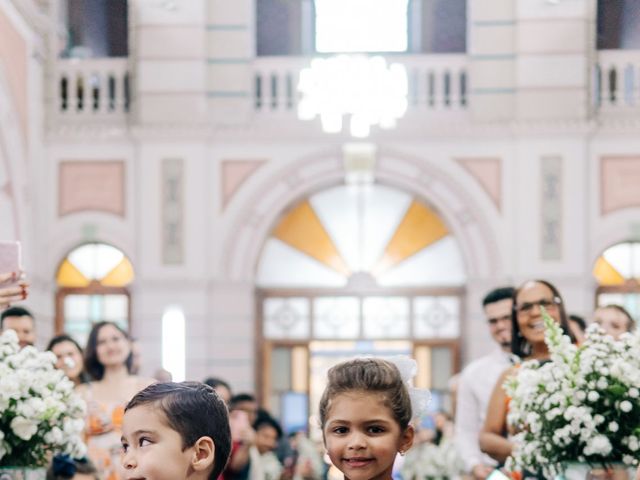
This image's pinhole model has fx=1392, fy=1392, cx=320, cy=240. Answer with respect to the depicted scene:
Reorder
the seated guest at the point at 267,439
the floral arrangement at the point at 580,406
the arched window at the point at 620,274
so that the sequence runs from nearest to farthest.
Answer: the floral arrangement at the point at 580,406, the seated guest at the point at 267,439, the arched window at the point at 620,274

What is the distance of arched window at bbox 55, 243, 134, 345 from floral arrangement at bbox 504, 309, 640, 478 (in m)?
10.8

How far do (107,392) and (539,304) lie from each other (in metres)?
2.19

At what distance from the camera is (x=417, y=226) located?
596 inches

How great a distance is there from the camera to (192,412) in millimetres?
3061

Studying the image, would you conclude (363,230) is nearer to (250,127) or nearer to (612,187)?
(250,127)


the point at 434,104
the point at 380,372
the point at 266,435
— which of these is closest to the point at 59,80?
the point at 434,104

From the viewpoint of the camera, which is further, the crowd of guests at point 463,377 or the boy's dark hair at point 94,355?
the boy's dark hair at point 94,355

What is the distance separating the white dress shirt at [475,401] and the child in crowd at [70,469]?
1643 mm

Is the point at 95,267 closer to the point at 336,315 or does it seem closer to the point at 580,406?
the point at 336,315

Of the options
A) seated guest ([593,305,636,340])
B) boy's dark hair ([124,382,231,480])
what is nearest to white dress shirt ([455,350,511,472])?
seated guest ([593,305,636,340])

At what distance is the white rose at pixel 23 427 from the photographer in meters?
4.82

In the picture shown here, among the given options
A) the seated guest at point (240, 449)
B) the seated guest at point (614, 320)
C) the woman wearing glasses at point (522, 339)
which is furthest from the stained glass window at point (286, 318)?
the woman wearing glasses at point (522, 339)

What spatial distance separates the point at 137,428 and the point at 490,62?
12.3m

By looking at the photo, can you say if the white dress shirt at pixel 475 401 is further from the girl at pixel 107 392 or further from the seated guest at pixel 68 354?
the seated guest at pixel 68 354
